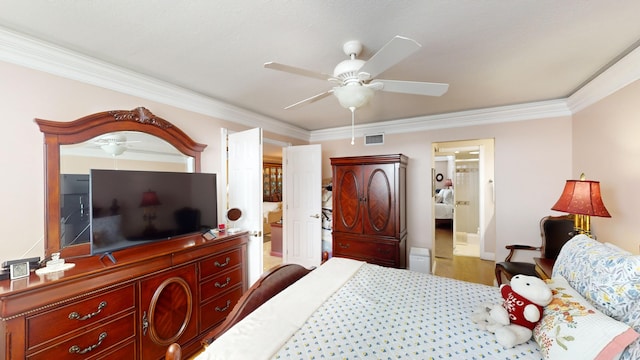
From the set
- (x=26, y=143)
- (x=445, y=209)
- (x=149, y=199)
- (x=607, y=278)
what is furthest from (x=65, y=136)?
(x=445, y=209)

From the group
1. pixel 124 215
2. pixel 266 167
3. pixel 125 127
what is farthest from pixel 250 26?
pixel 266 167

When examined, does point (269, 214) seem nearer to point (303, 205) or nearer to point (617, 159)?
point (303, 205)

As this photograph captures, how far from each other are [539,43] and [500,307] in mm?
1733

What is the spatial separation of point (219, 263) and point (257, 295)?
3.23ft

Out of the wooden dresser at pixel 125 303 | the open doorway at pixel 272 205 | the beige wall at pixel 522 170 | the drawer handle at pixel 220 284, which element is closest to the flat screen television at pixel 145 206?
the wooden dresser at pixel 125 303

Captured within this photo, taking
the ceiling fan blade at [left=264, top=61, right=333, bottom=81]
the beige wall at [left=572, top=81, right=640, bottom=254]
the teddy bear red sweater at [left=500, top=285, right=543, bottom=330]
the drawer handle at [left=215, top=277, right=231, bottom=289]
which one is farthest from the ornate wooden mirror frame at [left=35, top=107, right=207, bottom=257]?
the beige wall at [left=572, top=81, right=640, bottom=254]

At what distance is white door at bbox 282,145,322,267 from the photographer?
359 centimetres

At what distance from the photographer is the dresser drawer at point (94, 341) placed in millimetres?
1356

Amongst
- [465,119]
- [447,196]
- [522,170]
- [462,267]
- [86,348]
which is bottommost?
[462,267]

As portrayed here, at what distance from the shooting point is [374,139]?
12.9 feet

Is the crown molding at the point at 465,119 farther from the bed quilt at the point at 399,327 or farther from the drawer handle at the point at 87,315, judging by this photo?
the drawer handle at the point at 87,315

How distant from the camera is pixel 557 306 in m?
1.10

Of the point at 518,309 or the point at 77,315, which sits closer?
the point at 518,309

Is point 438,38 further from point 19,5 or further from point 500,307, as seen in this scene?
point 19,5
